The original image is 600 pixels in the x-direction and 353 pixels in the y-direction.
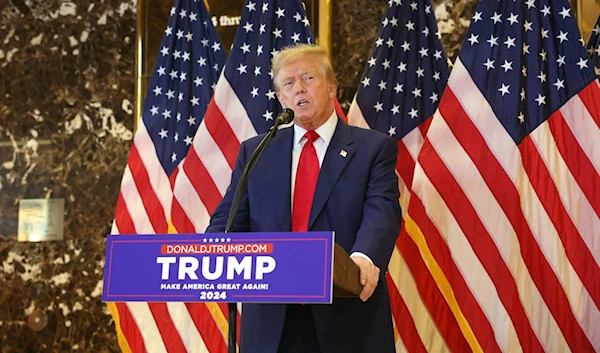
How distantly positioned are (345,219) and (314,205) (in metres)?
0.10

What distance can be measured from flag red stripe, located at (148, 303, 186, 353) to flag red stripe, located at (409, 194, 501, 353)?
1.20 m

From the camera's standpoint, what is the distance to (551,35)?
11.0 ft

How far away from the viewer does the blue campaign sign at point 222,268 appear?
1700mm

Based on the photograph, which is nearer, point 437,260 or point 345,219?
point 345,219

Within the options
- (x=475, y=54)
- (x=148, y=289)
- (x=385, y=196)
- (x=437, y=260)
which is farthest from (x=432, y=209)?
(x=148, y=289)

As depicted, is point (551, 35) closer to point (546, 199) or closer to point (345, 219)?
point (546, 199)

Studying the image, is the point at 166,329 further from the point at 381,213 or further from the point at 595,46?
the point at 595,46

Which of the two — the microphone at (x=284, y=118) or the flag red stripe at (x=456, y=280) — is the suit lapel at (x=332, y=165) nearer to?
the microphone at (x=284, y=118)

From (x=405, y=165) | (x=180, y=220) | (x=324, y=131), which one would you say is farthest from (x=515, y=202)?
(x=180, y=220)

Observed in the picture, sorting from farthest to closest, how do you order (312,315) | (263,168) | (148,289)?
(263,168), (312,315), (148,289)

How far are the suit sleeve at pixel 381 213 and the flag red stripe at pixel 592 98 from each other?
3.66 ft

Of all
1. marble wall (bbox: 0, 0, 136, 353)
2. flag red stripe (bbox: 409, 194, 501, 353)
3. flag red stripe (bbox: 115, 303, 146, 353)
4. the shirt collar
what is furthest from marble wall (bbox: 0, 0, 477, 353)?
the shirt collar

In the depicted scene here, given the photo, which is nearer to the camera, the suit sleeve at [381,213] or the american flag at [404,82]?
the suit sleeve at [381,213]

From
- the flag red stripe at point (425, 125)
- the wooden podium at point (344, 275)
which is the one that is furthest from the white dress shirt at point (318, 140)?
the flag red stripe at point (425, 125)
